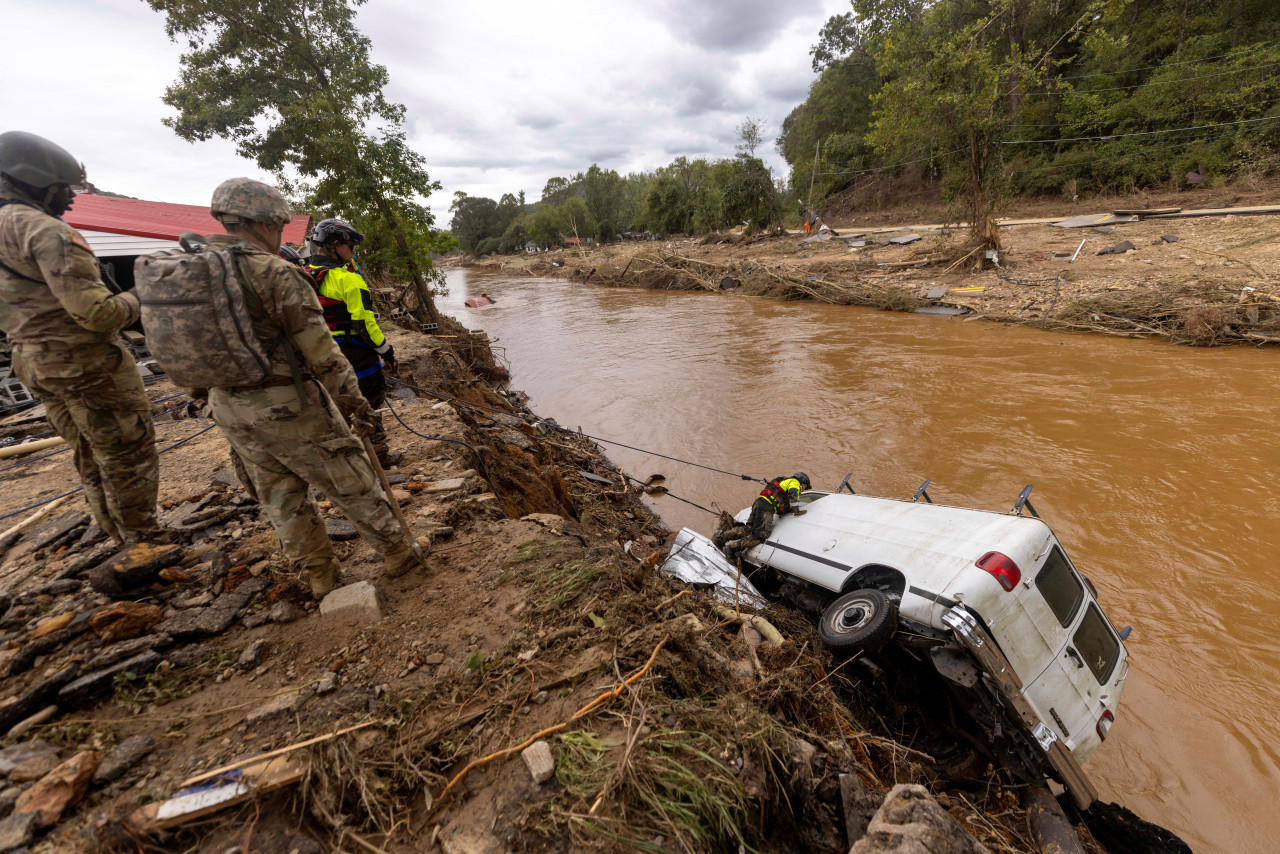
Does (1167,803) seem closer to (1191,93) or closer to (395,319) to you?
(395,319)

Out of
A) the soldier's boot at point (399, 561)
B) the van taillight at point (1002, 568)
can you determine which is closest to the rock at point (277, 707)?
the soldier's boot at point (399, 561)

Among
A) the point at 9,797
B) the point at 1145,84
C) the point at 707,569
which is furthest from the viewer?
the point at 1145,84

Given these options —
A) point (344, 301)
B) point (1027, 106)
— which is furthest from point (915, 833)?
point (1027, 106)

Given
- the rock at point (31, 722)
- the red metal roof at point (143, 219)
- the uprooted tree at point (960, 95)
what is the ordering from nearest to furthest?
the rock at point (31, 722) < the red metal roof at point (143, 219) < the uprooted tree at point (960, 95)

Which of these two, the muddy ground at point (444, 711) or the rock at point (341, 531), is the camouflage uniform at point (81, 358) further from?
the rock at point (341, 531)

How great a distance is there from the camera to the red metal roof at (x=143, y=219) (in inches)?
345

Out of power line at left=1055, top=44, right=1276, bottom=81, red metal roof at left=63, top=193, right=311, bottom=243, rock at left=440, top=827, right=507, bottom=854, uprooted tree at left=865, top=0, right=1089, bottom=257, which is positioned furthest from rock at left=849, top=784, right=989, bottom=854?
power line at left=1055, top=44, right=1276, bottom=81

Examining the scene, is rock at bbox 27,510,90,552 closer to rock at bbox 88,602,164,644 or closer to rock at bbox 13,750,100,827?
rock at bbox 88,602,164,644

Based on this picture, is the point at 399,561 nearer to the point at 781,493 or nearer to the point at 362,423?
the point at 362,423

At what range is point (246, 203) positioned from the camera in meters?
2.36

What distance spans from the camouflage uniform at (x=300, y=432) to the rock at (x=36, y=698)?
34.7 inches

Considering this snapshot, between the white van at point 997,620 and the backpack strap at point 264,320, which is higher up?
the backpack strap at point 264,320

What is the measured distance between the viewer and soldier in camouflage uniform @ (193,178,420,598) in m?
2.34

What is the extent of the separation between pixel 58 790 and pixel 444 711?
121 centimetres
